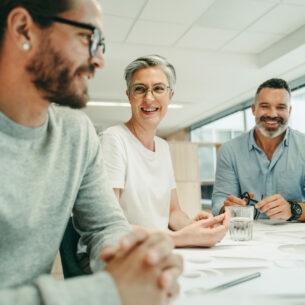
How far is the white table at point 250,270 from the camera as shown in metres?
0.61

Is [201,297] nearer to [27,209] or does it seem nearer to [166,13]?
[27,209]

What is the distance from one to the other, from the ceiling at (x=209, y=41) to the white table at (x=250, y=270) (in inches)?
115

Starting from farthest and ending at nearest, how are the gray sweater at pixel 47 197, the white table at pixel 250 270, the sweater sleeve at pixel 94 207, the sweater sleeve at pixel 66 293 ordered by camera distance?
the sweater sleeve at pixel 94 207 < the gray sweater at pixel 47 197 < the white table at pixel 250 270 < the sweater sleeve at pixel 66 293

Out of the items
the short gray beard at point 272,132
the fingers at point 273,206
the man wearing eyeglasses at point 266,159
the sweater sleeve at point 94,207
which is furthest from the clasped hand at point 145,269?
the short gray beard at point 272,132

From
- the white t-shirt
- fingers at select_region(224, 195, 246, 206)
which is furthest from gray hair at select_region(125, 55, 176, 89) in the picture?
fingers at select_region(224, 195, 246, 206)

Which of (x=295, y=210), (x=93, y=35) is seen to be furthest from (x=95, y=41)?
(x=295, y=210)

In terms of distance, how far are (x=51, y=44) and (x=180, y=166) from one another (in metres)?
3.74

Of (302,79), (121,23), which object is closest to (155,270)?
(121,23)

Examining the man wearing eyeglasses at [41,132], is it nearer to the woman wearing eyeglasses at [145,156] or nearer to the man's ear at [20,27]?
the man's ear at [20,27]

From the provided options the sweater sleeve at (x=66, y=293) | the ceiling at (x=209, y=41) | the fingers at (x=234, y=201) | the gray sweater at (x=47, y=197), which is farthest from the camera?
the ceiling at (x=209, y=41)

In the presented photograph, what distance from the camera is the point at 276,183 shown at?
2.01m

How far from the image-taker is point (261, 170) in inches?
80.8

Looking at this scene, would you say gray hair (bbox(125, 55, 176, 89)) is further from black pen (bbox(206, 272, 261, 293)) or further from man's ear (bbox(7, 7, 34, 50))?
black pen (bbox(206, 272, 261, 293))

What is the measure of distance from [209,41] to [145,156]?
325 centimetres
